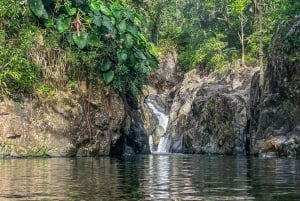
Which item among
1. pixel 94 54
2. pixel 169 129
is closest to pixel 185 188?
pixel 94 54

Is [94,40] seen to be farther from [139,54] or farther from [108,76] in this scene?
[139,54]

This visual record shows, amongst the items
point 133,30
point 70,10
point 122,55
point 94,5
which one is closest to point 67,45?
point 70,10

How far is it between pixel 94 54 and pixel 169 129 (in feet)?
75.3

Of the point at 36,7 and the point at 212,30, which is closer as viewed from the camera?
the point at 36,7

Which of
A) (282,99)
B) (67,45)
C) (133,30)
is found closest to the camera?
(133,30)

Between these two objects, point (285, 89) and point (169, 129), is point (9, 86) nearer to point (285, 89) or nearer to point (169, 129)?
point (285, 89)

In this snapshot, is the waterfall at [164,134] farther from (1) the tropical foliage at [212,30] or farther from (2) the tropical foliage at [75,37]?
(2) the tropical foliage at [75,37]

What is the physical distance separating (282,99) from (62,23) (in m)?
11.5

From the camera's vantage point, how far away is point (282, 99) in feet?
92.1

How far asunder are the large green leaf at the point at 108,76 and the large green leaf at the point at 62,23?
3.06 m

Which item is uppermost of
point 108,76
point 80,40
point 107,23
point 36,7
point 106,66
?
point 36,7

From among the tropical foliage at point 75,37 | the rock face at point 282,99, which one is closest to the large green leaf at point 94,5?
the tropical foliage at point 75,37

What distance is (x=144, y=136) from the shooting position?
36531 millimetres

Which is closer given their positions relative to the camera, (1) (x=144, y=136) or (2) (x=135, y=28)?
(2) (x=135, y=28)
